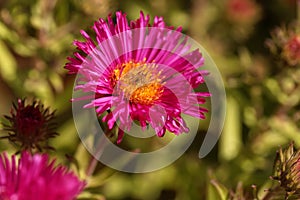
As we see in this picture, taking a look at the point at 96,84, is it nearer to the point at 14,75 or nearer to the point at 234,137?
the point at 14,75

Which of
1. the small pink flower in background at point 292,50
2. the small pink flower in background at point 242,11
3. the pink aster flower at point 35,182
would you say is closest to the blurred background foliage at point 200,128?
the small pink flower in background at point 292,50

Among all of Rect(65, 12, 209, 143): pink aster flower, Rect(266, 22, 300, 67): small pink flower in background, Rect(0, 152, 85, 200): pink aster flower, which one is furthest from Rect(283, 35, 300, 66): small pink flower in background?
Rect(0, 152, 85, 200): pink aster flower

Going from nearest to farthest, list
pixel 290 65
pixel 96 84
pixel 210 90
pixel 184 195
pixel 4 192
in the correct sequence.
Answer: pixel 4 192 < pixel 96 84 < pixel 290 65 < pixel 184 195 < pixel 210 90

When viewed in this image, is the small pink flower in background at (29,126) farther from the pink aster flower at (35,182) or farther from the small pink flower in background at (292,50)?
the small pink flower in background at (292,50)

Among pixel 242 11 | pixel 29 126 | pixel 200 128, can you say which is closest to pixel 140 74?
pixel 29 126

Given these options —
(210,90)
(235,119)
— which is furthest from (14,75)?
(235,119)

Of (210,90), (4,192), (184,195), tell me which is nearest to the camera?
(4,192)

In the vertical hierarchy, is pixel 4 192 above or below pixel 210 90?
below
